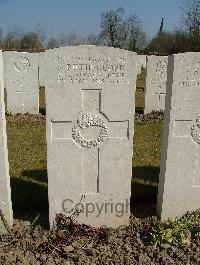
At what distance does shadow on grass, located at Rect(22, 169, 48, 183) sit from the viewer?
19.0 ft

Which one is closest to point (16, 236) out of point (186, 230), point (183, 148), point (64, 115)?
point (64, 115)

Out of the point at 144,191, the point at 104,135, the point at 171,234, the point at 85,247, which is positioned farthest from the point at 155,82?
the point at 85,247

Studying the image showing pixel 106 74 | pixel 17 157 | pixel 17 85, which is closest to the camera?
pixel 106 74

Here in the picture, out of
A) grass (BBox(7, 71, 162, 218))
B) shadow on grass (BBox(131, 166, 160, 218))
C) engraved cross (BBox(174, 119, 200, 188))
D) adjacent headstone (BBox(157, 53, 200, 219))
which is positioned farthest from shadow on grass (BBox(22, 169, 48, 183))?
engraved cross (BBox(174, 119, 200, 188))

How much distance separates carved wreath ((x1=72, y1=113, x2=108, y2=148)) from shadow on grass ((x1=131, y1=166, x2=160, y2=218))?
1.20 metres

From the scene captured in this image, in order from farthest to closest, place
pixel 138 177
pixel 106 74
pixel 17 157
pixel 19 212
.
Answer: pixel 17 157 < pixel 138 177 < pixel 19 212 < pixel 106 74

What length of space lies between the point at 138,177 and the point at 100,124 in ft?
6.89

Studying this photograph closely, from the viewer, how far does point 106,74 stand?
385 cm

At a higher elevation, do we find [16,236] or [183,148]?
[183,148]

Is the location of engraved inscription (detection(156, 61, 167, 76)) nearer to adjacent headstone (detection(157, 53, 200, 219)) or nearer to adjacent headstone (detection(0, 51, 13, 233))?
adjacent headstone (detection(157, 53, 200, 219))

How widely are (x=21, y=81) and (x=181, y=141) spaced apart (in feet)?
23.8

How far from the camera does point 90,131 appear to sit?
407cm

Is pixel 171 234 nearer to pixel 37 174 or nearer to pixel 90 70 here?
pixel 90 70

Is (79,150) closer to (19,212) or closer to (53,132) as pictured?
(53,132)
